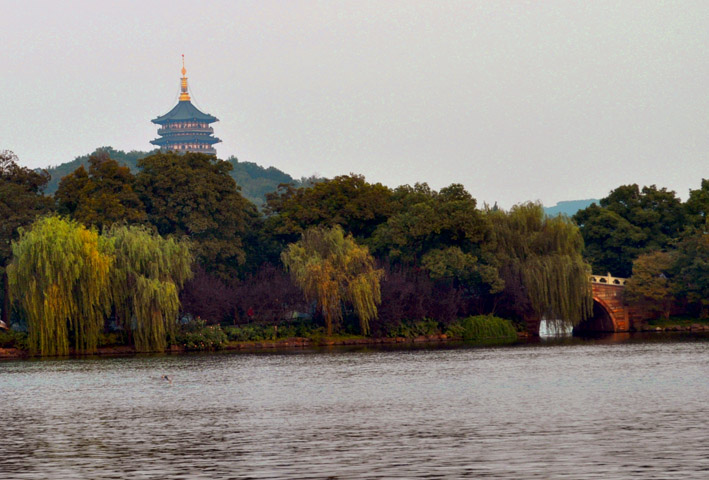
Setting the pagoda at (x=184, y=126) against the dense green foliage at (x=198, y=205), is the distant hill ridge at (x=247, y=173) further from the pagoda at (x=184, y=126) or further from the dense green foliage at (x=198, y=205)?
the dense green foliage at (x=198, y=205)

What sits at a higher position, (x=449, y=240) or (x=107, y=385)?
(x=449, y=240)

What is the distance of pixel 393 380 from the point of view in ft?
100

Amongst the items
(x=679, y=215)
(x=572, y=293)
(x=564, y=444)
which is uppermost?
(x=679, y=215)

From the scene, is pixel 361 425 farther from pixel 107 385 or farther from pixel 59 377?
pixel 59 377

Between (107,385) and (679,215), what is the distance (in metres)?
39.2

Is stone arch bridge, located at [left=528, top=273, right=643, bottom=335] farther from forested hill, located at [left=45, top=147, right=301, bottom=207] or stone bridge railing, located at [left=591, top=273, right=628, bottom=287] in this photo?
forested hill, located at [left=45, top=147, right=301, bottom=207]

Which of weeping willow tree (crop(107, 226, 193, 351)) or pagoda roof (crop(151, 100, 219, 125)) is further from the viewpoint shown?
pagoda roof (crop(151, 100, 219, 125))

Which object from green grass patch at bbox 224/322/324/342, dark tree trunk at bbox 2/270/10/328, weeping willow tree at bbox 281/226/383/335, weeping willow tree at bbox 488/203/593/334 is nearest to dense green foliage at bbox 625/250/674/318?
weeping willow tree at bbox 488/203/593/334

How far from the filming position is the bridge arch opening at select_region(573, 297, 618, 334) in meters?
57.6

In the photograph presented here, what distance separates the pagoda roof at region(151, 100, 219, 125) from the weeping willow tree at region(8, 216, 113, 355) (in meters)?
99.2

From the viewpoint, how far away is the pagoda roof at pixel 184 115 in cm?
14138

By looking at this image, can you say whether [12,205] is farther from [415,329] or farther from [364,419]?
[364,419]

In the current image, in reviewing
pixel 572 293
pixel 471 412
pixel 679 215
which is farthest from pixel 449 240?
pixel 471 412

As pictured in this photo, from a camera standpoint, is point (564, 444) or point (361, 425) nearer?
point (564, 444)
